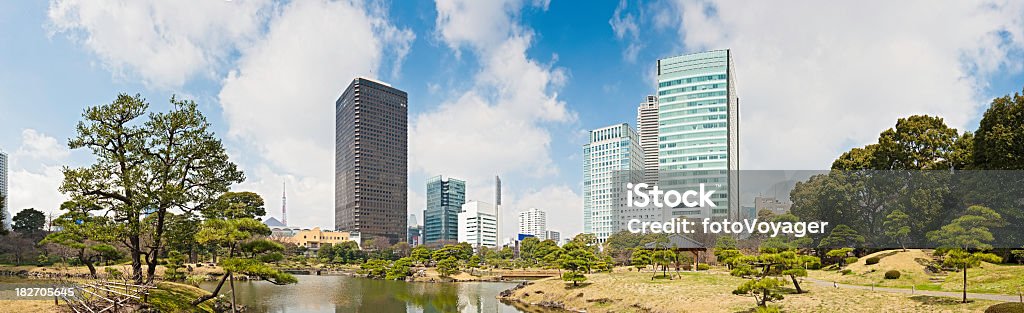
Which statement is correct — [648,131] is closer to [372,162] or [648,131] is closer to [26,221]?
[372,162]

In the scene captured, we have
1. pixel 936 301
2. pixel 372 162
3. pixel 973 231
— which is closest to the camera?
pixel 936 301

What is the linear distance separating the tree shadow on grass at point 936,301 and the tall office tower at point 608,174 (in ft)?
332

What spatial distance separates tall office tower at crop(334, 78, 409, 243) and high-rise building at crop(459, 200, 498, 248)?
112 ft

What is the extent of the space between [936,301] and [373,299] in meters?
28.7

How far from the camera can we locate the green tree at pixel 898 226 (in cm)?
3467

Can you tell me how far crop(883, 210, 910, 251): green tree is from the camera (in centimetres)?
3467

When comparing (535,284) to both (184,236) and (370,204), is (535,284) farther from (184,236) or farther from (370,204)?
(370,204)

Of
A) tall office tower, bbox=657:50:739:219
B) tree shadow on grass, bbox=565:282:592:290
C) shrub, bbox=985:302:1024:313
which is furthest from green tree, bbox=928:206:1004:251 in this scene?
tall office tower, bbox=657:50:739:219

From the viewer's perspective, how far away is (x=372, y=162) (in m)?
149

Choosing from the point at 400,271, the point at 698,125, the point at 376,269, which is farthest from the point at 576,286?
the point at 698,125

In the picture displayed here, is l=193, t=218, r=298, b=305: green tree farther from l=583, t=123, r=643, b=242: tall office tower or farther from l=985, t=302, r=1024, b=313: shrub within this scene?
l=583, t=123, r=643, b=242: tall office tower

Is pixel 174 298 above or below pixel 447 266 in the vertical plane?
above

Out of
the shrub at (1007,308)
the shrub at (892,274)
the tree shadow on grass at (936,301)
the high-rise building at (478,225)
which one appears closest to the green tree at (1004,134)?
the shrub at (892,274)

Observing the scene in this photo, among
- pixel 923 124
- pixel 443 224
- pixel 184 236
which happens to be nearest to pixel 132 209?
pixel 184 236
